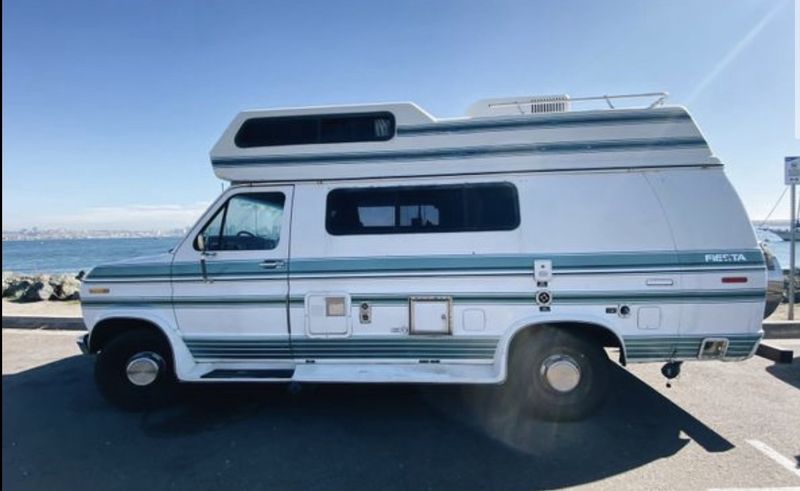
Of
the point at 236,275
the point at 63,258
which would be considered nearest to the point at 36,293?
the point at 236,275

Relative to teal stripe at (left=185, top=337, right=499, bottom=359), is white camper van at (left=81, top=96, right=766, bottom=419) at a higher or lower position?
higher

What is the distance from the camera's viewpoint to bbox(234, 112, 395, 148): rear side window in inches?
166

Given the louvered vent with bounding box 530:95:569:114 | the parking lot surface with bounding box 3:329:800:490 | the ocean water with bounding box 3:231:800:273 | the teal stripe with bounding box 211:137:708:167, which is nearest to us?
the parking lot surface with bounding box 3:329:800:490

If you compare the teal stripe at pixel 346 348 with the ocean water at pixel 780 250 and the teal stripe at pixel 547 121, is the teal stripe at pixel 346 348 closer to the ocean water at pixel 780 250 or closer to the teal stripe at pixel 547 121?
the teal stripe at pixel 547 121

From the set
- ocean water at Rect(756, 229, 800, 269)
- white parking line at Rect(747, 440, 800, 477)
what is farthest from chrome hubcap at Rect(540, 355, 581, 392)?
ocean water at Rect(756, 229, 800, 269)

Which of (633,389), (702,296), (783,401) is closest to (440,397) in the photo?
(633,389)

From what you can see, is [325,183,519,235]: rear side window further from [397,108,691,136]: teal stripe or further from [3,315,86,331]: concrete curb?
[3,315,86,331]: concrete curb

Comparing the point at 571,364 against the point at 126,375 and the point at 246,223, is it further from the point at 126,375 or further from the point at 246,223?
the point at 126,375

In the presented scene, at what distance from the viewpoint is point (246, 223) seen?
4.38 m

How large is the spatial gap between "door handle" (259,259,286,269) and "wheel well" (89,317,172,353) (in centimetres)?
121

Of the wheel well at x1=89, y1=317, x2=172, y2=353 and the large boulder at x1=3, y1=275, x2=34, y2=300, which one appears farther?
the large boulder at x1=3, y1=275, x2=34, y2=300

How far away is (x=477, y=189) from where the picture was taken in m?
4.14

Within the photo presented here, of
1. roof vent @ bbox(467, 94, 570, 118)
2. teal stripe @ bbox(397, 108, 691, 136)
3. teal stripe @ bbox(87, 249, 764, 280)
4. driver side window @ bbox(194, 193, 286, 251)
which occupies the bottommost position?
teal stripe @ bbox(87, 249, 764, 280)

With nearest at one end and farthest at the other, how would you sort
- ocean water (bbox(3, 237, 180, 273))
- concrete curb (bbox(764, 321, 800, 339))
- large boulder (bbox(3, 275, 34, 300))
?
concrete curb (bbox(764, 321, 800, 339)) < large boulder (bbox(3, 275, 34, 300)) < ocean water (bbox(3, 237, 180, 273))
